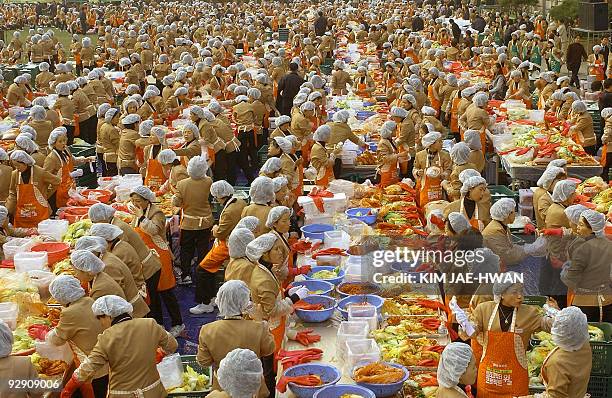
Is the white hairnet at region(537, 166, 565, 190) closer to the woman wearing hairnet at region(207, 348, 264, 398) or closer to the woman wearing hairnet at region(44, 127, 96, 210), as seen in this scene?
the woman wearing hairnet at region(207, 348, 264, 398)

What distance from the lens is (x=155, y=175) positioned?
12625 mm

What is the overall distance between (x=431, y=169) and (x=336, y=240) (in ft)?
6.62

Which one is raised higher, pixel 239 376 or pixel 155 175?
pixel 155 175

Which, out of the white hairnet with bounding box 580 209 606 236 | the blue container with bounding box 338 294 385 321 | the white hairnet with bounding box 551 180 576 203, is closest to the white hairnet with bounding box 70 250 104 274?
the blue container with bounding box 338 294 385 321

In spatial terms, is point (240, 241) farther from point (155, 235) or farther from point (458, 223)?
point (458, 223)

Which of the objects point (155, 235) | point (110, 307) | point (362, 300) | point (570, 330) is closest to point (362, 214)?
point (155, 235)

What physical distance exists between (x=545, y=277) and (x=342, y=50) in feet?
72.3

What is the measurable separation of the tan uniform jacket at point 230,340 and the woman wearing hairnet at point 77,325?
95 centimetres

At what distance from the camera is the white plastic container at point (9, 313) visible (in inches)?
320

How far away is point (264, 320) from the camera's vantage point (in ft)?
24.5

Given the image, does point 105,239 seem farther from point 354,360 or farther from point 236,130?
point 236,130

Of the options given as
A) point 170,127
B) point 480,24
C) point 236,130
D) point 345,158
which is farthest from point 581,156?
point 480,24

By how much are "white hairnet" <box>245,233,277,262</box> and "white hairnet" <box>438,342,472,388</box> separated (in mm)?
2234

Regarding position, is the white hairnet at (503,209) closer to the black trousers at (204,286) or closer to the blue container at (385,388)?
the blue container at (385,388)
